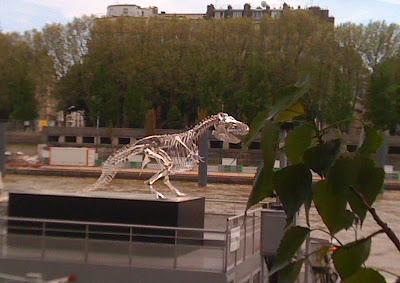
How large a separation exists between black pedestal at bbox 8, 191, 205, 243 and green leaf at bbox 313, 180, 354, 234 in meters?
11.8

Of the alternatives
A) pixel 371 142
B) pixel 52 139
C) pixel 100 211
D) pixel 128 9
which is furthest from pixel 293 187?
pixel 128 9

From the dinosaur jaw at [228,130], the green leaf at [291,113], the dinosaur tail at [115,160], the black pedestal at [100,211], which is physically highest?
the green leaf at [291,113]

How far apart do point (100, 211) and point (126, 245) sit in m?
1.94

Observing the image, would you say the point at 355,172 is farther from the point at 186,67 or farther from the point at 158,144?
the point at 186,67

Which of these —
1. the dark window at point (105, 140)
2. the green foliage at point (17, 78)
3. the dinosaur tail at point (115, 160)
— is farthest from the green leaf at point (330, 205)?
the green foliage at point (17, 78)

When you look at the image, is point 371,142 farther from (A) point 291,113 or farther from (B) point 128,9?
(B) point 128,9

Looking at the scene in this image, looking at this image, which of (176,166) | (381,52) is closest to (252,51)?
(381,52)

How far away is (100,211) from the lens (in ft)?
45.6

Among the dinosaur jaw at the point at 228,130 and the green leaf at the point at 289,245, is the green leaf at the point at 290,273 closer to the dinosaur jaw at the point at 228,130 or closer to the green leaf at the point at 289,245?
the green leaf at the point at 289,245

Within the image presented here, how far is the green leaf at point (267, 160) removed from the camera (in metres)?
1.19

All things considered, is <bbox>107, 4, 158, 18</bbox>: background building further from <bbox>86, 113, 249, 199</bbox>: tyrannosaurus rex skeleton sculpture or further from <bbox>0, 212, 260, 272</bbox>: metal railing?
<bbox>0, 212, 260, 272</bbox>: metal railing

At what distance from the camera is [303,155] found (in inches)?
48.1

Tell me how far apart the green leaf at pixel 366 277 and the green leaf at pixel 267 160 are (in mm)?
180

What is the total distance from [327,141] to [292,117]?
7 cm
